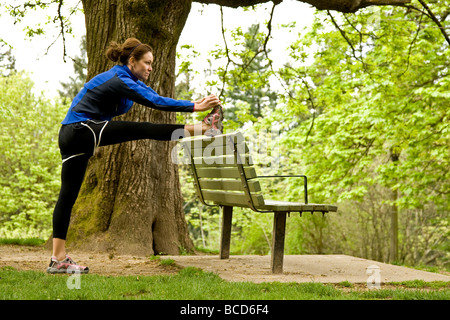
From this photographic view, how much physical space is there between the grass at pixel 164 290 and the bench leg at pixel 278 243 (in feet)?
3.00

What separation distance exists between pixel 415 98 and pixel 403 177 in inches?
86.8

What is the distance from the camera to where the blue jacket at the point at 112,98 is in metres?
4.14

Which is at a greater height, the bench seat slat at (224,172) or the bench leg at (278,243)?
the bench seat slat at (224,172)

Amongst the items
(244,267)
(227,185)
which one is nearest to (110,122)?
(227,185)

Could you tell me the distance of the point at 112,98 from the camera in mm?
4305

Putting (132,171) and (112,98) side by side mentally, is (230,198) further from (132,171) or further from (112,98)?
(112,98)

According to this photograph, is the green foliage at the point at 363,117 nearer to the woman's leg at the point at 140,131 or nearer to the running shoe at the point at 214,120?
the running shoe at the point at 214,120

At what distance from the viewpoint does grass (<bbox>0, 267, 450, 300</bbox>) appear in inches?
138

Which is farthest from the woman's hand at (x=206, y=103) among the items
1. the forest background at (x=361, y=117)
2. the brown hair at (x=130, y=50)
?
the forest background at (x=361, y=117)

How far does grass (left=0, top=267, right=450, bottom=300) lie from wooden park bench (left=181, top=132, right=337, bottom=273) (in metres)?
0.94
